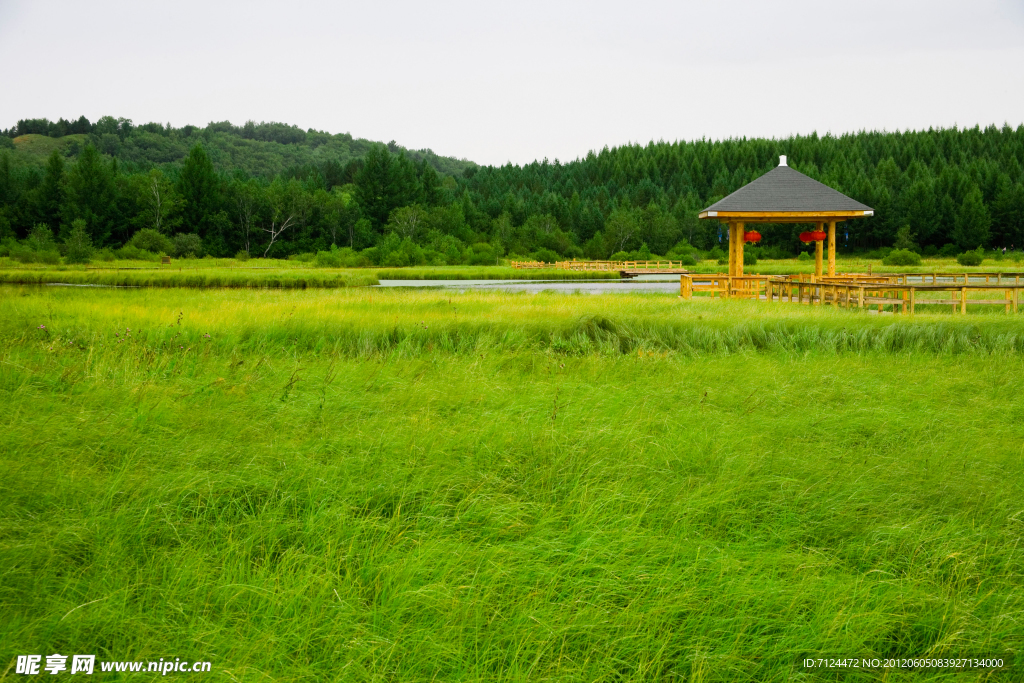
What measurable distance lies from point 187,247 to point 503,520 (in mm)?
66512

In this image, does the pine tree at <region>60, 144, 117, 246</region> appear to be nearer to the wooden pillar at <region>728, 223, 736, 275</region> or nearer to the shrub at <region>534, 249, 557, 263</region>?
the shrub at <region>534, 249, 557, 263</region>

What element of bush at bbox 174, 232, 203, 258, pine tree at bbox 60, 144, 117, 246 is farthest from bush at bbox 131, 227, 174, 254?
pine tree at bbox 60, 144, 117, 246

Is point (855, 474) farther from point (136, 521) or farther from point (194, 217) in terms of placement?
point (194, 217)

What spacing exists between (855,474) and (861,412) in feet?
6.90

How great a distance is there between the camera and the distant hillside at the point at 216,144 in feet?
397

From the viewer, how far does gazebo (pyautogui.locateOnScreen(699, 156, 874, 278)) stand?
69.2ft

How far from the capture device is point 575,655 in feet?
9.43

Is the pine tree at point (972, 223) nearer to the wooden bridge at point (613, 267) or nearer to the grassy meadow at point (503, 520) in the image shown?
the wooden bridge at point (613, 267)

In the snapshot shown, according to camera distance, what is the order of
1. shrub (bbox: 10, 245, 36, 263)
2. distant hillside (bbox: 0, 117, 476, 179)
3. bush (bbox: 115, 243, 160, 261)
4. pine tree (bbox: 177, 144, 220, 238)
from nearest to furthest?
shrub (bbox: 10, 245, 36, 263) < bush (bbox: 115, 243, 160, 261) < pine tree (bbox: 177, 144, 220, 238) < distant hillside (bbox: 0, 117, 476, 179)

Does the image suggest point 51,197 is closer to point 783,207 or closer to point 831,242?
point 783,207

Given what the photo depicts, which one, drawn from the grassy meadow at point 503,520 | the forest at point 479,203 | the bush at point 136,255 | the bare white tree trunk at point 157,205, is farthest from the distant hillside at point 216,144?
the grassy meadow at point 503,520

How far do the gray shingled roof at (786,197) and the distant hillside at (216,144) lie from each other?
92.1m

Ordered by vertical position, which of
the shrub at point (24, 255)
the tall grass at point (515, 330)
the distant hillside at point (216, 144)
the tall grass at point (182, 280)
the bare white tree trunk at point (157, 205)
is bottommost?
the tall grass at point (515, 330)

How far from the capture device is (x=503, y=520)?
4023mm
